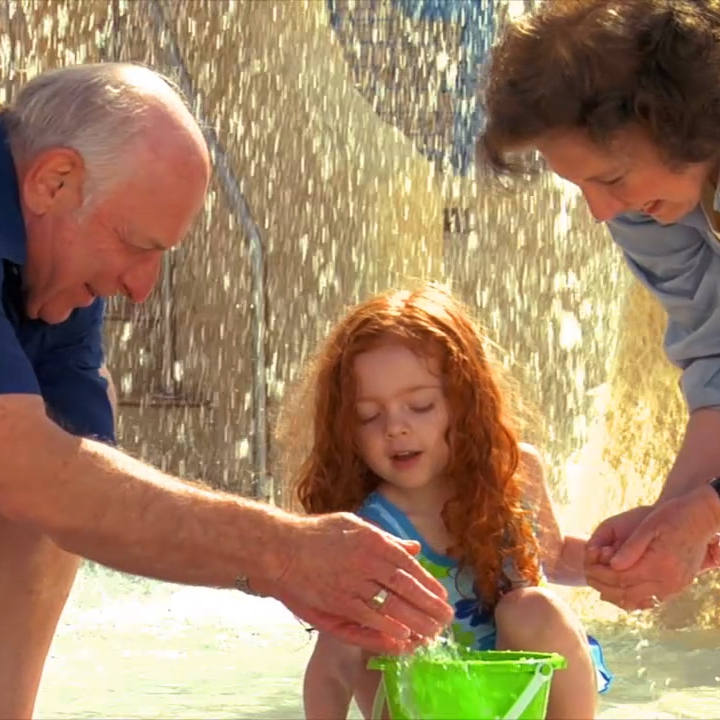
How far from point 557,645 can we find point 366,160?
765cm

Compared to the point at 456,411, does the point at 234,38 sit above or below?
above

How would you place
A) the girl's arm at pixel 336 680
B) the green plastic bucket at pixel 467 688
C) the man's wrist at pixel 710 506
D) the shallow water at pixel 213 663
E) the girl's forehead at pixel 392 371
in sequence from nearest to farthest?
the green plastic bucket at pixel 467 688, the girl's arm at pixel 336 680, the man's wrist at pixel 710 506, the girl's forehead at pixel 392 371, the shallow water at pixel 213 663

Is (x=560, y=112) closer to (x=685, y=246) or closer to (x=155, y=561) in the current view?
(x=685, y=246)

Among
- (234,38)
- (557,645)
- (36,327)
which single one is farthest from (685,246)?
(234,38)

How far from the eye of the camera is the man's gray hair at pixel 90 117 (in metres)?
2.98

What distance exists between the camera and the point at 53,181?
2973 millimetres

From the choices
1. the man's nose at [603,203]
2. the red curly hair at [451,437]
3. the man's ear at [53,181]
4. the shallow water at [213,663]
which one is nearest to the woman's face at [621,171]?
the man's nose at [603,203]

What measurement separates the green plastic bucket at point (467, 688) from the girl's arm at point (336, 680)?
0.52 metres

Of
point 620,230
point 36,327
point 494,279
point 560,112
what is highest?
point 560,112

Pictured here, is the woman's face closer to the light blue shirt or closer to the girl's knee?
the light blue shirt

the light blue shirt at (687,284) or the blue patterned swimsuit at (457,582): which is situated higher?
the light blue shirt at (687,284)

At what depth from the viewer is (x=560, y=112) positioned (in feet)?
10.0

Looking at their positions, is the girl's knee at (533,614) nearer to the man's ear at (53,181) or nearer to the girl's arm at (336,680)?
the girl's arm at (336,680)

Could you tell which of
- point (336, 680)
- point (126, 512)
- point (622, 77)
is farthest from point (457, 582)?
point (622, 77)
